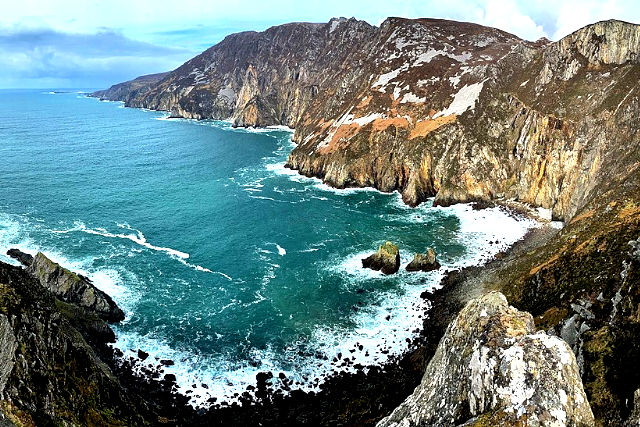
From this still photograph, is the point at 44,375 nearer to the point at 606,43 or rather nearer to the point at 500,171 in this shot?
the point at 500,171

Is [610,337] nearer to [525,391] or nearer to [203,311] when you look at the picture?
[525,391]

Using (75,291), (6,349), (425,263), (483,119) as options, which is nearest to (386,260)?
(425,263)

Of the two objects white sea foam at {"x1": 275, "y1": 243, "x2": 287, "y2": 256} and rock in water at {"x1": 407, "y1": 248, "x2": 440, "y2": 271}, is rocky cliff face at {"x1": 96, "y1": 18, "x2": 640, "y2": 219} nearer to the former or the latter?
rock in water at {"x1": 407, "y1": 248, "x2": 440, "y2": 271}

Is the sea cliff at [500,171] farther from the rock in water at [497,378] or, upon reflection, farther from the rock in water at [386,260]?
the rock in water at [386,260]

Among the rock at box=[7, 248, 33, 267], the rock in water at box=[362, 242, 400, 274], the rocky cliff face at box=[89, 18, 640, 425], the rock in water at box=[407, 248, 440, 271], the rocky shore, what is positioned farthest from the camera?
the rock at box=[7, 248, 33, 267]

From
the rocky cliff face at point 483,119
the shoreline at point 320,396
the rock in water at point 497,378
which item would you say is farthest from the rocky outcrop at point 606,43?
the rock in water at point 497,378

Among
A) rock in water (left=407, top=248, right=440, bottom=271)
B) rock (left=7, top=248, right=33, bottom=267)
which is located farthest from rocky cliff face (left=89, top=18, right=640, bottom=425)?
rock (left=7, top=248, right=33, bottom=267)
